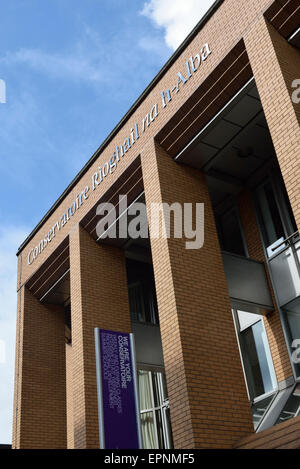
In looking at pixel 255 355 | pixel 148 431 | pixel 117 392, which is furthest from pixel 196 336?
pixel 148 431

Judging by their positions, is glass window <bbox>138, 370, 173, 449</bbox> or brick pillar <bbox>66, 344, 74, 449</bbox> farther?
brick pillar <bbox>66, 344, 74, 449</bbox>

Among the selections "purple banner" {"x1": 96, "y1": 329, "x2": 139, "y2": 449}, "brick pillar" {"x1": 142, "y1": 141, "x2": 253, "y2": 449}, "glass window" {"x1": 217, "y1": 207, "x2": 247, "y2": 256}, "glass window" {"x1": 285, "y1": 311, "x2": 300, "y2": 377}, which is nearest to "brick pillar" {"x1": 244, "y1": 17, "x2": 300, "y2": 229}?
"brick pillar" {"x1": 142, "y1": 141, "x2": 253, "y2": 449}

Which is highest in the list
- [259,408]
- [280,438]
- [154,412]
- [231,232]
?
[231,232]

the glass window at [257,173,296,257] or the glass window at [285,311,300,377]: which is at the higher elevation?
the glass window at [257,173,296,257]

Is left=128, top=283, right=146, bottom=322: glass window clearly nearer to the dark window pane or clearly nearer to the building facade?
the building facade

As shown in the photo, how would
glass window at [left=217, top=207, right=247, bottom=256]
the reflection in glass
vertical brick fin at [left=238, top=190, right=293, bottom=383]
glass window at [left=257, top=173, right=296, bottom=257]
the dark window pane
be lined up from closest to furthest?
vertical brick fin at [left=238, top=190, right=293, bottom=383] → glass window at [left=257, top=173, right=296, bottom=257] → the dark window pane → glass window at [left=217, top=207, right=247, bottom=256] → the reflection in glass

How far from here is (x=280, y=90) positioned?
27.3 ft

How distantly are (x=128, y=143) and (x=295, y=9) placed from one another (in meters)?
4.87

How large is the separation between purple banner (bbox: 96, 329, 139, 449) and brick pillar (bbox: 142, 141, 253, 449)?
25.8 inches

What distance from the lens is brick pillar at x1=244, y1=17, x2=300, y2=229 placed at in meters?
7.85

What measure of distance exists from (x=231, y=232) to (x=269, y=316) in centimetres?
268

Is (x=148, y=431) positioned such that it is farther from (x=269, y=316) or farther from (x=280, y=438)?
(x=280, y=438)

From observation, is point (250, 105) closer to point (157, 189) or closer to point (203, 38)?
point (203, 38)

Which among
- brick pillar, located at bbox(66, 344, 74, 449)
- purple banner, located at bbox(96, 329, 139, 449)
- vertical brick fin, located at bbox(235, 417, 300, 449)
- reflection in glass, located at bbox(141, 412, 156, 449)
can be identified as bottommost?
vertical brick fin, located at bbox(235, 417, 300, 449)
